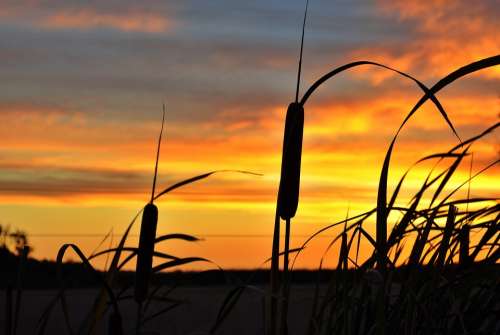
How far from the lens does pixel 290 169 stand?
1526 mm

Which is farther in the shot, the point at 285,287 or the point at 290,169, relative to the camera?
the point at 285,287

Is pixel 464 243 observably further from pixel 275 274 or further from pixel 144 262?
pixel 144 262

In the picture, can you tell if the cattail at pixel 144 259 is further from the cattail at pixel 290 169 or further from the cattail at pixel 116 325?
the cattail at pixel 290 169

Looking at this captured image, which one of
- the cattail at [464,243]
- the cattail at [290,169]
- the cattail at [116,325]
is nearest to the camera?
the cattail at [116,325]

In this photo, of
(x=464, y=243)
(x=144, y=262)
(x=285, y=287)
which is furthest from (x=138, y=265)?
(x=464, y=243)

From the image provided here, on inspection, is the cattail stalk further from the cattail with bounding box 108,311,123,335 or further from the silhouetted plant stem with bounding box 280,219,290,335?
the silhouetted plant stem with bounding box 280,219,290,335

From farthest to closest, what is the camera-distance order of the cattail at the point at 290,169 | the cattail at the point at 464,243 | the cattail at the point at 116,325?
the cattail at the point at 464,243 < the cattail at the point at 290,169 < the cattail at the point at 116,325

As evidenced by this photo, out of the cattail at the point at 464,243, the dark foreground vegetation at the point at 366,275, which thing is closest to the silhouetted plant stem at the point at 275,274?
the dark foreground vegetation at the point at 366,275

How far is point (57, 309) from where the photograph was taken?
8172mm

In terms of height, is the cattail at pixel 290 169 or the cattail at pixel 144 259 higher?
the cattail at pixel 290 169

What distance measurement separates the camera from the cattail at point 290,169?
59.9 inches

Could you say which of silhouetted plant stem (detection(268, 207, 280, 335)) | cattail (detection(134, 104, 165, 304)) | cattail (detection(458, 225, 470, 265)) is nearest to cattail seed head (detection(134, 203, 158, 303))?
cattail (detection(134, 104, 165, 304))

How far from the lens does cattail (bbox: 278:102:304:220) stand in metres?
1.52

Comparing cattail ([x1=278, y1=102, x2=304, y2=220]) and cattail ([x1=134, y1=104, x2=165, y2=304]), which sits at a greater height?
cattail ([x1=278, y1=102, x2=304, y2=220])
